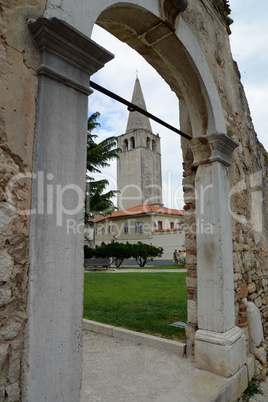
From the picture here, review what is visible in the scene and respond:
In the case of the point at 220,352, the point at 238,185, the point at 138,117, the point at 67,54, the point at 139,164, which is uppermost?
the point at 138,117

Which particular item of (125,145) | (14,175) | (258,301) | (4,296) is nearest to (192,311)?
(258,301)

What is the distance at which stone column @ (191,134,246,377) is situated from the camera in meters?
3.12

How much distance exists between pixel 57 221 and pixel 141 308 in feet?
16.0

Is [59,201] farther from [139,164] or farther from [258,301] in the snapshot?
[139,164]

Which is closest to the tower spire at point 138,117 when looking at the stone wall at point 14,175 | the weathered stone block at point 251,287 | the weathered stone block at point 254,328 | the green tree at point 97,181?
the green tree at point 97,181

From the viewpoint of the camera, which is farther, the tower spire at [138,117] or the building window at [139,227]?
the tower spire at [138,117]

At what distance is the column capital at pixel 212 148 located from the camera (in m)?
3.62

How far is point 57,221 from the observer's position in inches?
63.7

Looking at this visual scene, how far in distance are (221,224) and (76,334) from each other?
2.32 m

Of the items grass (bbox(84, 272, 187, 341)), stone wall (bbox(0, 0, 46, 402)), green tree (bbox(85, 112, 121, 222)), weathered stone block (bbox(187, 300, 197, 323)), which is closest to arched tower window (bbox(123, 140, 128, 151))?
green tree (bbox(85, 112, 121, 222))

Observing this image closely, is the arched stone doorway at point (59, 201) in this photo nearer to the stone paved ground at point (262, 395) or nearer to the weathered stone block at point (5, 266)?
the weathered stone block at point (5, 266)

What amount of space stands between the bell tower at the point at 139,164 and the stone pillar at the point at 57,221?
38583 millimetres

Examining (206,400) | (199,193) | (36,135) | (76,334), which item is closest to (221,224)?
(199,193)

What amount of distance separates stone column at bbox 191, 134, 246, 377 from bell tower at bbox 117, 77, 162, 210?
120 feet
